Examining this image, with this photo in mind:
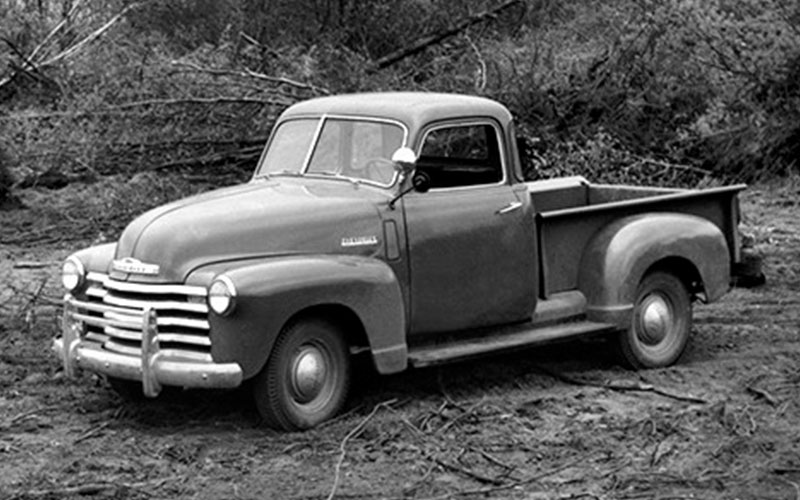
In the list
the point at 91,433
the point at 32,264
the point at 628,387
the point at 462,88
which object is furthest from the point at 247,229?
the point at 462,88

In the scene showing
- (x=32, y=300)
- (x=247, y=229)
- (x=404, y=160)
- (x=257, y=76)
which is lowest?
(x=32, y=300)

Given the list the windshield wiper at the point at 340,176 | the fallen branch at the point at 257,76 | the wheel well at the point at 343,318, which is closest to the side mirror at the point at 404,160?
the windshield wiper at the point at 340,176

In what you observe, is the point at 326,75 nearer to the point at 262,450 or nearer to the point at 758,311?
the point at 758,311

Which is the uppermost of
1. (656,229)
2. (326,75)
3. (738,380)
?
(326,75)

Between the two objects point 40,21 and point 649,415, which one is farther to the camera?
point 40,21

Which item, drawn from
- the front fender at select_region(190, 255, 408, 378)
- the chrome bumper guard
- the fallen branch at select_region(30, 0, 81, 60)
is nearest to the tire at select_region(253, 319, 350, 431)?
the front fender at select_region(190, 255, 408, 378)

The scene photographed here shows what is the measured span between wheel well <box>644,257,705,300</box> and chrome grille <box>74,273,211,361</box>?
2954 millimetres

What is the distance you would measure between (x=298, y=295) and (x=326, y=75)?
7933 millimetres

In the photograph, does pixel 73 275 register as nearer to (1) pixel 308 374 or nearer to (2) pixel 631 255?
(1) pixel 308 374

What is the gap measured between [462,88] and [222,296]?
329 inches

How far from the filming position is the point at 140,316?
7582 mm

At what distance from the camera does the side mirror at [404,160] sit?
319 inches

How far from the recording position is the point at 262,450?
734cm

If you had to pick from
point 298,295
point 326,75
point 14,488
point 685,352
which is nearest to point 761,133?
point 326,75
